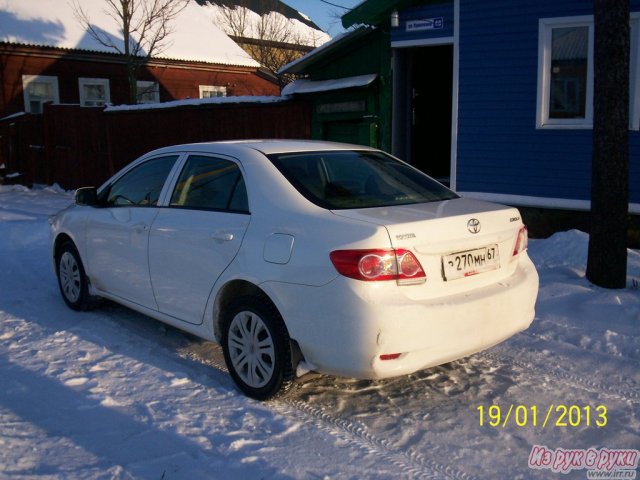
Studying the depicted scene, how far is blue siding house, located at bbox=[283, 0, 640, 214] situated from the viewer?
30.8 feet

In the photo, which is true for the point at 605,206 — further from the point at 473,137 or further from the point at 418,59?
the point at 418,59

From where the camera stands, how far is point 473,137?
10.5m

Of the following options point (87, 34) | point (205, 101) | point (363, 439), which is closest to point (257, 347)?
point (363, 439)

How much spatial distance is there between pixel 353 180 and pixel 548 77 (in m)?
6.35

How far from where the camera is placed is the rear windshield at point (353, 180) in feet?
13.7

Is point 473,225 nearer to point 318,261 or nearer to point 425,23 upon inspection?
point 318,261

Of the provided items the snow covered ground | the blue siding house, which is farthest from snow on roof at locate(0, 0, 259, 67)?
the snow covered ground

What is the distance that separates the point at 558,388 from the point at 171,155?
323cm

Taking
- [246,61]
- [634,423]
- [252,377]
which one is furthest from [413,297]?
[246,61]

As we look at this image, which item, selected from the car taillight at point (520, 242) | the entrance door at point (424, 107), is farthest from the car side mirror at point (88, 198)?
the entrance door at point (424, 107)

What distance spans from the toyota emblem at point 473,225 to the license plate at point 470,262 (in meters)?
0.12

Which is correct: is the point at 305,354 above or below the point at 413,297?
below

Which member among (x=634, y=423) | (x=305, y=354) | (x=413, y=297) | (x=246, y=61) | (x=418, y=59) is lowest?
(x=634, y=423)

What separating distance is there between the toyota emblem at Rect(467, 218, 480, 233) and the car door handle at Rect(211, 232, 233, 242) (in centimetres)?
145
